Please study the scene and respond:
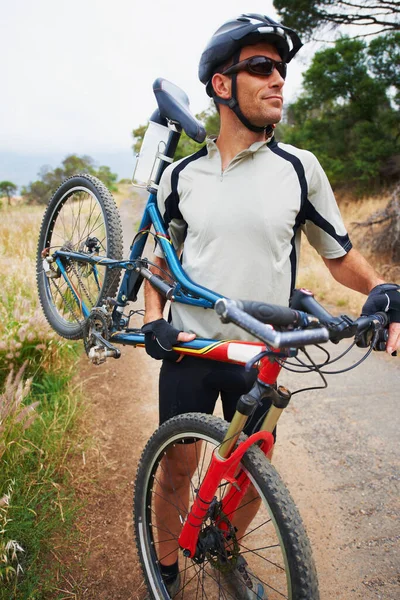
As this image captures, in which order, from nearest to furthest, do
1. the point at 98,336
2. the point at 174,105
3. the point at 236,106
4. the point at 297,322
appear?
the point at 297,322 → the point at 236,106 → the point at 174,105 → the point at 98,336

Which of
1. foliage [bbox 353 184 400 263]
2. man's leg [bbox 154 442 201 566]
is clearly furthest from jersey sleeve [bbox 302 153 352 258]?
foliage [bbox 353 184 400 263]

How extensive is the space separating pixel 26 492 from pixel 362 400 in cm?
299

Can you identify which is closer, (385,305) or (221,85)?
(385,305)

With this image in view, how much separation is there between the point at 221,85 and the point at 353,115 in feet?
50.4

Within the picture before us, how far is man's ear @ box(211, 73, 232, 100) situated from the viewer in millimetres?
2053

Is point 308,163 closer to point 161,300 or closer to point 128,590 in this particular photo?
point 161,300

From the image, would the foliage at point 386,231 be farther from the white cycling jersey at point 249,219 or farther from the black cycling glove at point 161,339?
the black cycling glove at point 161,339

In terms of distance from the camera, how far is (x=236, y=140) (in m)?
2.03

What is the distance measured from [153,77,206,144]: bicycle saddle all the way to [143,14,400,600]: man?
48 cm

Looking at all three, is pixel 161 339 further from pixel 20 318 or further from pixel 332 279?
pixel 332 279

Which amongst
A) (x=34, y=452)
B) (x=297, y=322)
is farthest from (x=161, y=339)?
(x=34, y=452)

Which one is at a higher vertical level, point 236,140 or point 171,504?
point 236,140

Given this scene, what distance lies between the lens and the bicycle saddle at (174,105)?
2600 millimetres

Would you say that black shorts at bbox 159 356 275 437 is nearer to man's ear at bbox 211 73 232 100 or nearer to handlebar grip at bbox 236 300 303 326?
handlebar grip at bbox 236 300 303 326
